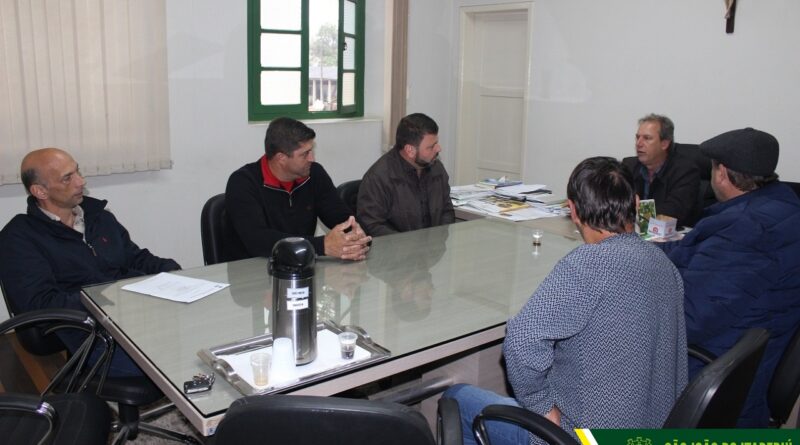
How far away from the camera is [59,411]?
2066 millimetres

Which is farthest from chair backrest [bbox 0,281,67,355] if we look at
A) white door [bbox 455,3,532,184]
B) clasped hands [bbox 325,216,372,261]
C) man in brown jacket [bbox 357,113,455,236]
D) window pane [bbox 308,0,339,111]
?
white door [bbox 455,3,532,184]

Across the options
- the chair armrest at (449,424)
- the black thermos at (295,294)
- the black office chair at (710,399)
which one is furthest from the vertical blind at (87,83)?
the black office chair at (710,399)

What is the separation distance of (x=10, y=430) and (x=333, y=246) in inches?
49.9

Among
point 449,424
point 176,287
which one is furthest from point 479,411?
point 176,287

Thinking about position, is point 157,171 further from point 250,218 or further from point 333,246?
point 333,246

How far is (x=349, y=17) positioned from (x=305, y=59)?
0.57m

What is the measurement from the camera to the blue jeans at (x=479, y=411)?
1.85 meters

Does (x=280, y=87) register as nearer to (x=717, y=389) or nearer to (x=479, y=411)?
(x=479, y=411)

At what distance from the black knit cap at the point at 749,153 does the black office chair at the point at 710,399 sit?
0.85 meters

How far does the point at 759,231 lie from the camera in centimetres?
223

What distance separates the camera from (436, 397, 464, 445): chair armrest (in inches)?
63.9

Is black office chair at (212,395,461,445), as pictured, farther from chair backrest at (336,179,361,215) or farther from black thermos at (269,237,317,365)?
chair backrest at (336,179,361,215)

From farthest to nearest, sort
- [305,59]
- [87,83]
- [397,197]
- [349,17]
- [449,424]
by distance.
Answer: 1. [349,17]
2. [305,59]
3. [87,83]
4. [397,197]
5. [449,424]

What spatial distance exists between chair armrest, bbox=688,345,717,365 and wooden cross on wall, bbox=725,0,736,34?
3026 mm
